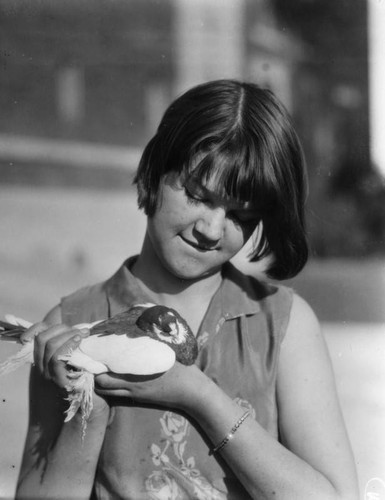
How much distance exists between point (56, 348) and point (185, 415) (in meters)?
0.13

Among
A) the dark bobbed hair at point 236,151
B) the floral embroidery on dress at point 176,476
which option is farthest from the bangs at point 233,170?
the floral embroidery on dress at point 176,476

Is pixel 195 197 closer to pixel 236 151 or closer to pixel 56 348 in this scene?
pixel 236 151

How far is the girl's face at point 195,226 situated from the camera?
54 cm

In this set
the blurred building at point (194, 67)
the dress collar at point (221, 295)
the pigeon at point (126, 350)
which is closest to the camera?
the pigeon at point (126, 350)

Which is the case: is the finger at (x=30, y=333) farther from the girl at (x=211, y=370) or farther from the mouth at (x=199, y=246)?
the mouth at (x=199, y=246)

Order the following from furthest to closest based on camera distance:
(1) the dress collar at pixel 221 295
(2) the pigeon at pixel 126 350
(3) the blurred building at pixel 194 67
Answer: (3) the blurred building at pixel 194 67
(1) the dress collar at pixel 221 295
(2) the pigeon at pixel 126 350

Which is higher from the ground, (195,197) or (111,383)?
(195,197)

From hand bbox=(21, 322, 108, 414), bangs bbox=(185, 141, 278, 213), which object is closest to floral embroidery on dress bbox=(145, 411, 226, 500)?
hand bbox=(21, 322, 108, 414)

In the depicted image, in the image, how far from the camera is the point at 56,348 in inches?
19.2

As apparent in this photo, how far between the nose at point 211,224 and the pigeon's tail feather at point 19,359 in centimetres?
16

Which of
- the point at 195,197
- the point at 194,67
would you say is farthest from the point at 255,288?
the point at 194,67

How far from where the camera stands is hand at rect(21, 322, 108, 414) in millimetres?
484

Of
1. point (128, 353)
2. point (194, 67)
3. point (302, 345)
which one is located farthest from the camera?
point (194, 67)

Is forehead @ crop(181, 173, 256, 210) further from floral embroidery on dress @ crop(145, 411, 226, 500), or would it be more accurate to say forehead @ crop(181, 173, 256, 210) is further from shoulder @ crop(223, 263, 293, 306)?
floral embroidery on dress @ crop(145, 411, 226, 500)
